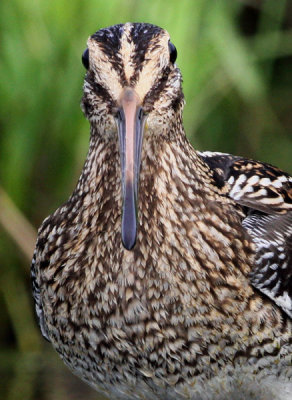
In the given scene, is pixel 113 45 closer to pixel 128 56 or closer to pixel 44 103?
pixel 128 56

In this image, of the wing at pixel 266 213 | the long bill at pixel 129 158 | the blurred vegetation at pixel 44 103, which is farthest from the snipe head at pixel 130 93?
the blurred vegetation at pixel 44 103

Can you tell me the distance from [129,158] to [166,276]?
1.94 feet

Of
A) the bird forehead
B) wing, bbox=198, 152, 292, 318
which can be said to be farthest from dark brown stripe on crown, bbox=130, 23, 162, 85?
wing, bbox=198, 152, 292, 318

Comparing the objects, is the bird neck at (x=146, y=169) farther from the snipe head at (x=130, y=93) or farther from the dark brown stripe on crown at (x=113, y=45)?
the dark brown stripe on crown at (x=113, y=45)

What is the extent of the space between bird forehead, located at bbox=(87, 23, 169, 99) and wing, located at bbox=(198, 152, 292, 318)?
769 mm

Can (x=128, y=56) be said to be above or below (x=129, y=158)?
above

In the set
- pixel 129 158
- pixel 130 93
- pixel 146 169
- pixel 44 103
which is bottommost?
pixel 44 103

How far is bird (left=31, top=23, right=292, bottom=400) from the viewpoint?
413cm

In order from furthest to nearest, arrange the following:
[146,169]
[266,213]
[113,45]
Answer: [266,213], [146,169], [113,45]

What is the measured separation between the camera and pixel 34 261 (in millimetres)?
4668

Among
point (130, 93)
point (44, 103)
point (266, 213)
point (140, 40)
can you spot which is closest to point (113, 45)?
point (140, 40)

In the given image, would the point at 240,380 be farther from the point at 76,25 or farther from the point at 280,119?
the point at 280,119

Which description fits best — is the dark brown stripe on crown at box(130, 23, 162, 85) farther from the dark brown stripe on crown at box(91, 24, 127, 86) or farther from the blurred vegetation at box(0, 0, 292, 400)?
the blurred vegetation at box(0, 0, 292, 400)

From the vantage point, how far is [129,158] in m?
3.77
